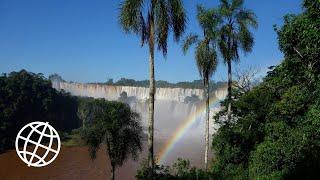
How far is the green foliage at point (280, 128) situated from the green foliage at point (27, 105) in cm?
6420

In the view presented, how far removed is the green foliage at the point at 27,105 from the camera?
8788 cm

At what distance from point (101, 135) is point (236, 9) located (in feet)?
38.4

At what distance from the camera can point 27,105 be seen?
96250mm

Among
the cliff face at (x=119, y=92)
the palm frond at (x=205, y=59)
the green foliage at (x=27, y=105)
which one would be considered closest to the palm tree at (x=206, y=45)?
the palm frond at (x=205, y=59)

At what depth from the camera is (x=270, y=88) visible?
28.9 metres

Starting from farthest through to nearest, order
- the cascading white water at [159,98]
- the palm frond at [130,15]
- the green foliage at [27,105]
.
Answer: the cascading white water at [159,98] < the green foliage at [27,105] < the palm frond at [130,15]

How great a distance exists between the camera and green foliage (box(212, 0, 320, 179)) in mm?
18688

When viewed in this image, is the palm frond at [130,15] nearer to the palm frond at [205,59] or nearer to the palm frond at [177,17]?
the palm frond at [177,17]

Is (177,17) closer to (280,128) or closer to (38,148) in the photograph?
(280,128)

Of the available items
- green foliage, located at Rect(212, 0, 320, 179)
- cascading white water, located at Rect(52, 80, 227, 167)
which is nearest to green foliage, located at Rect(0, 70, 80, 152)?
cascading white water, located at Rect(52, 80, 227, 167)

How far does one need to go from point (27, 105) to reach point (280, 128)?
8088 cm

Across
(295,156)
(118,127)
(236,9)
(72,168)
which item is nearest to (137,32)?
(295,156)

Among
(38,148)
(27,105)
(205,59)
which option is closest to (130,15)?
(205,59)

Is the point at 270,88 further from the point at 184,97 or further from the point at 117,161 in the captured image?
the point at 184,97
